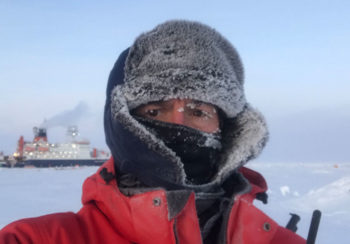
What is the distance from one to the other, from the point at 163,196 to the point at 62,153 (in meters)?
32.7

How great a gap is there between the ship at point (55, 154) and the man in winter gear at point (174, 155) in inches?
1236

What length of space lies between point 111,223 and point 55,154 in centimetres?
3293

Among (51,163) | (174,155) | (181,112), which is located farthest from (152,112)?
(51,163)

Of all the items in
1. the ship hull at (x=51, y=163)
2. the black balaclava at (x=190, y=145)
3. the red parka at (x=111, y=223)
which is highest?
the black balaclava at (x=190, y=145)

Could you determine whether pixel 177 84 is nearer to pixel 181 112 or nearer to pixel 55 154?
pixel 181 112

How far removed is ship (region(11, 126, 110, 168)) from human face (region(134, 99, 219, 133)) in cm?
3141

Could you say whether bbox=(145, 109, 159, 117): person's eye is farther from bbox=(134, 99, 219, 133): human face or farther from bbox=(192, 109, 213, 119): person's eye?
bbox=(192, 109, 213, 119): person's eye

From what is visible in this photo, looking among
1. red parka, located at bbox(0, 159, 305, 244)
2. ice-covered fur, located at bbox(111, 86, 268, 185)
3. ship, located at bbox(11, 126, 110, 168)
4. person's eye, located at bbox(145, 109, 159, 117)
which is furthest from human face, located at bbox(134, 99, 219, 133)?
ship, located at bbox(11, 126, 110, 168)

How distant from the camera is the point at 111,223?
3.83ft

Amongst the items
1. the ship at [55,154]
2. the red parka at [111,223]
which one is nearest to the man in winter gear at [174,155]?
the red parka at [111,223]

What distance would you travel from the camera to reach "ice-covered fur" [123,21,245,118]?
4.46ft

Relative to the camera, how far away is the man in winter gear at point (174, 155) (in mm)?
1108

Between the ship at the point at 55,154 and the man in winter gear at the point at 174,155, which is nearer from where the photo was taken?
the man in winter gear at the point at 174,155

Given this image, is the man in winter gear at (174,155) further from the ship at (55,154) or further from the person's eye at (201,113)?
the ship at (55,154)
